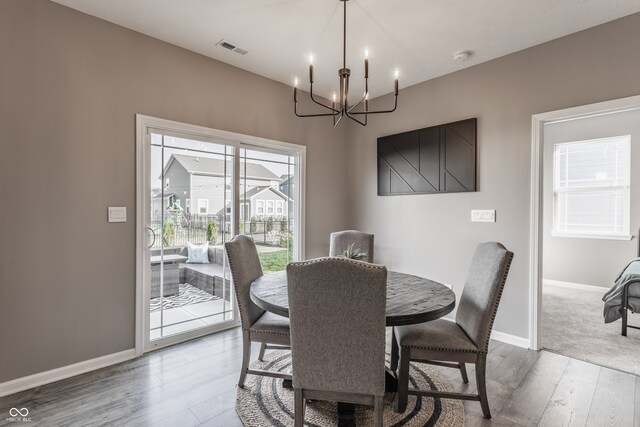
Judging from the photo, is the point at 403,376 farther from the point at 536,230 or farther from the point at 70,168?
the point at 70,168

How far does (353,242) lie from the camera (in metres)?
3.15

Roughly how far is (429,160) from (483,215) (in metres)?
0.84

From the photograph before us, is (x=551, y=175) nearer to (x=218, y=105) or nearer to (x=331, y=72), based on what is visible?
(x=331, y=72)

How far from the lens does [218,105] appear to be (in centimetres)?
316

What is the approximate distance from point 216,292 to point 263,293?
156 cm

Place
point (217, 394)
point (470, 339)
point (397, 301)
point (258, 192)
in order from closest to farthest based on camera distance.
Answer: point (397, 301), point (470, 339), point (217, 394), point (258, 192)

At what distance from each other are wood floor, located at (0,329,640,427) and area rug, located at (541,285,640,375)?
22 centimetres

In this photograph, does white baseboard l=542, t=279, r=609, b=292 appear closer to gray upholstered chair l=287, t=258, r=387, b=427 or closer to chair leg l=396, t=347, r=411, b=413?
chair leg l=396, t=347, r=411, b=413

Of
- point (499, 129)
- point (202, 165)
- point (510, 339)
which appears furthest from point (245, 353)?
point (499, 129)

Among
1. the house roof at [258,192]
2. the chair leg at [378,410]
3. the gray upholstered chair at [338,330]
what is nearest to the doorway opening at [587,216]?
the chair leg at [378,410]

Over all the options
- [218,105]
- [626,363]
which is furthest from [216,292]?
[626,363]

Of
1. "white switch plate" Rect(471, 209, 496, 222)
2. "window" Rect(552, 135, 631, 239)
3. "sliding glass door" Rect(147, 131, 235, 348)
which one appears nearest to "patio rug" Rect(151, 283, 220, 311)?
"sliding glass door" Rect(147, 131, 235, 348)

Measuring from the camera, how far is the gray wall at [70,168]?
2.15 meters

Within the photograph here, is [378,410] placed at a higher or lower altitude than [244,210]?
lower
